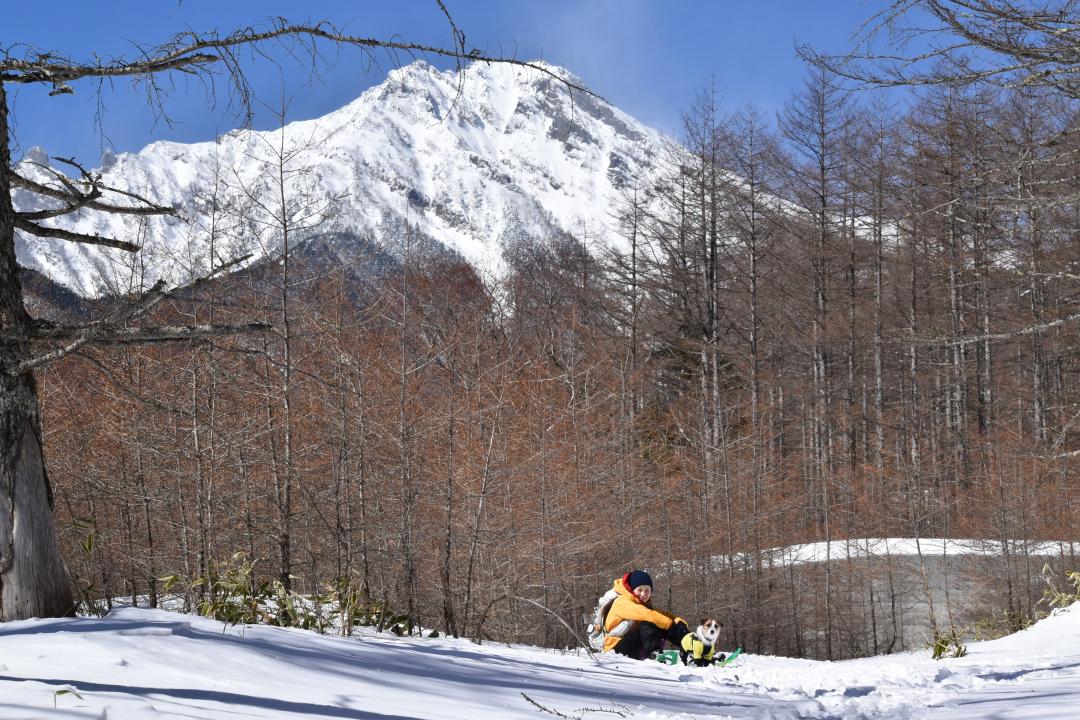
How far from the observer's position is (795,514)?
19.0 m

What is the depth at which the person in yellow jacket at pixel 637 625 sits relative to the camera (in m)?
8.32

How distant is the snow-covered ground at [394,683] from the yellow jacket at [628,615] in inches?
77.6

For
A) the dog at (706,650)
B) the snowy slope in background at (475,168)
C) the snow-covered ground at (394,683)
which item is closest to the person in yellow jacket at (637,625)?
the dog at (706,650)

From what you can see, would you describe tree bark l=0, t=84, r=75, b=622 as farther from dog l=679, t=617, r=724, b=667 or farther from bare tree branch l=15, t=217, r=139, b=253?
dog l=679, t=617, r=724, b=667

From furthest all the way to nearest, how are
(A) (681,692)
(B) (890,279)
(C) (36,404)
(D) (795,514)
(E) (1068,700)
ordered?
(B) (890,279) < (D) (795,514) < (A) (681,692) < (E) (1068,700) < (C) (36,404)

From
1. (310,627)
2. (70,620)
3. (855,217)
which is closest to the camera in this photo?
→ (70,620)

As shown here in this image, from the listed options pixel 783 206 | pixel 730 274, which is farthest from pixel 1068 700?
A: pixel 783 206

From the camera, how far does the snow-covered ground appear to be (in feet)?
9.79

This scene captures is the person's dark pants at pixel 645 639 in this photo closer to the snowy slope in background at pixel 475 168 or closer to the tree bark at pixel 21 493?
the tree bark at pixel 21 493

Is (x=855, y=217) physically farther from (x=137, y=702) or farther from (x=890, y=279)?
(x=137, y=702)

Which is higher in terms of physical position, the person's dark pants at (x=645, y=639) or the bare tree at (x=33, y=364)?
the bare tree at (x=33, y=364)

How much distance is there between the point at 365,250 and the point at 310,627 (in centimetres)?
475

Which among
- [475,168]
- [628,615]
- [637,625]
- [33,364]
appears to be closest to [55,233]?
[33,364]

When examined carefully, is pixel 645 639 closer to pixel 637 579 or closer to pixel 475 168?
pixel 637 579
